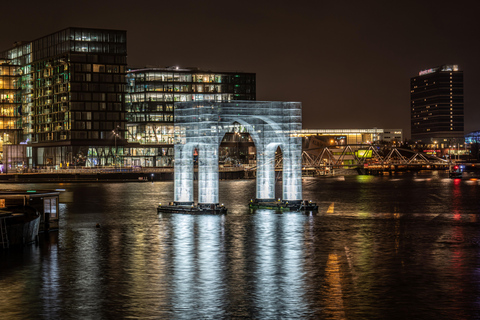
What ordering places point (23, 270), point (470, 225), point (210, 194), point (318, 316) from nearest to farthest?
1. point (318, 316)
2. point (23, 270)
3. point (470, 225)
4. point (210, 194)

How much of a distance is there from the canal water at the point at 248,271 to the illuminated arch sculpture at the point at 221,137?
5.58 m

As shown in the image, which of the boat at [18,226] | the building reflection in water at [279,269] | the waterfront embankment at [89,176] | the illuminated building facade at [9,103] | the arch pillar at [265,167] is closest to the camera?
the building reflection in water at [279,269]

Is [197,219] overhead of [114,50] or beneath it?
→ beneath

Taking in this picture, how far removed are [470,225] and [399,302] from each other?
2875 cm

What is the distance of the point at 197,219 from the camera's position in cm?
5112

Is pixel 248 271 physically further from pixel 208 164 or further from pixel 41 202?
pixel 208 164

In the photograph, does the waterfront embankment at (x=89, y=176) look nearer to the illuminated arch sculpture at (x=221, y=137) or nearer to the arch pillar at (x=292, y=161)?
the illuminated arch sculpture at (x=221, y=137)

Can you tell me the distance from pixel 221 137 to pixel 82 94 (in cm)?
13120

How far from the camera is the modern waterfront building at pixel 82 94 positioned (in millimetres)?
177250

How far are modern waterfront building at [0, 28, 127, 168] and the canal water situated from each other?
134 metres

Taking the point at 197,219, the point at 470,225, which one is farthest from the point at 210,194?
the point at 470,225

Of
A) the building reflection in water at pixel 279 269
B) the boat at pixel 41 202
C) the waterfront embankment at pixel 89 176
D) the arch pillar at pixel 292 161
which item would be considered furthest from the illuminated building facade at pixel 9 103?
the building reflection in water at pixel 279 269

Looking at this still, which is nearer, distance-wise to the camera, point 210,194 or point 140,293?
point 140,293

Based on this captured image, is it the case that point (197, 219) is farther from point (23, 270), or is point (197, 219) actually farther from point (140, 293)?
point (140, 293)
